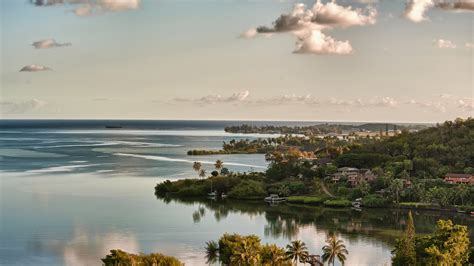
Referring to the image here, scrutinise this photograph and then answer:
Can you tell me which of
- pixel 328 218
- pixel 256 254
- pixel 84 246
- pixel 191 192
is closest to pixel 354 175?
pixel 328 218

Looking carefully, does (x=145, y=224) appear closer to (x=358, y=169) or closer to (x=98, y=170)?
(x=358, y=169)

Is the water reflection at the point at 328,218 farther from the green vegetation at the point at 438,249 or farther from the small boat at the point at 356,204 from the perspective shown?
the green vegetation at the point at 438,249

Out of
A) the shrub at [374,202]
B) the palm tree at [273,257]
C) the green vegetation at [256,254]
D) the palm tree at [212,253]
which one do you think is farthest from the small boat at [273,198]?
the palm tree at [273,257]

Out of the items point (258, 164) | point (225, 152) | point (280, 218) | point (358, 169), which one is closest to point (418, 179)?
point (358, 169)

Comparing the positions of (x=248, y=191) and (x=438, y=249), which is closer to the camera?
(x=438, y=249)

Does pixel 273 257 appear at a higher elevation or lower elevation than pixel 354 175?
lower

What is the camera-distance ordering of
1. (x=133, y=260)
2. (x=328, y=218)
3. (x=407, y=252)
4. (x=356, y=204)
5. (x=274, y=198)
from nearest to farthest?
1. (x=133, y=260)
2. (x=407, y=252)
3. (x=328, y=218)
4. (x=356, y=204)
5. (x=274, y=198)

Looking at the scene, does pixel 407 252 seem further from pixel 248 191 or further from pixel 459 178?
pixel 459 178
